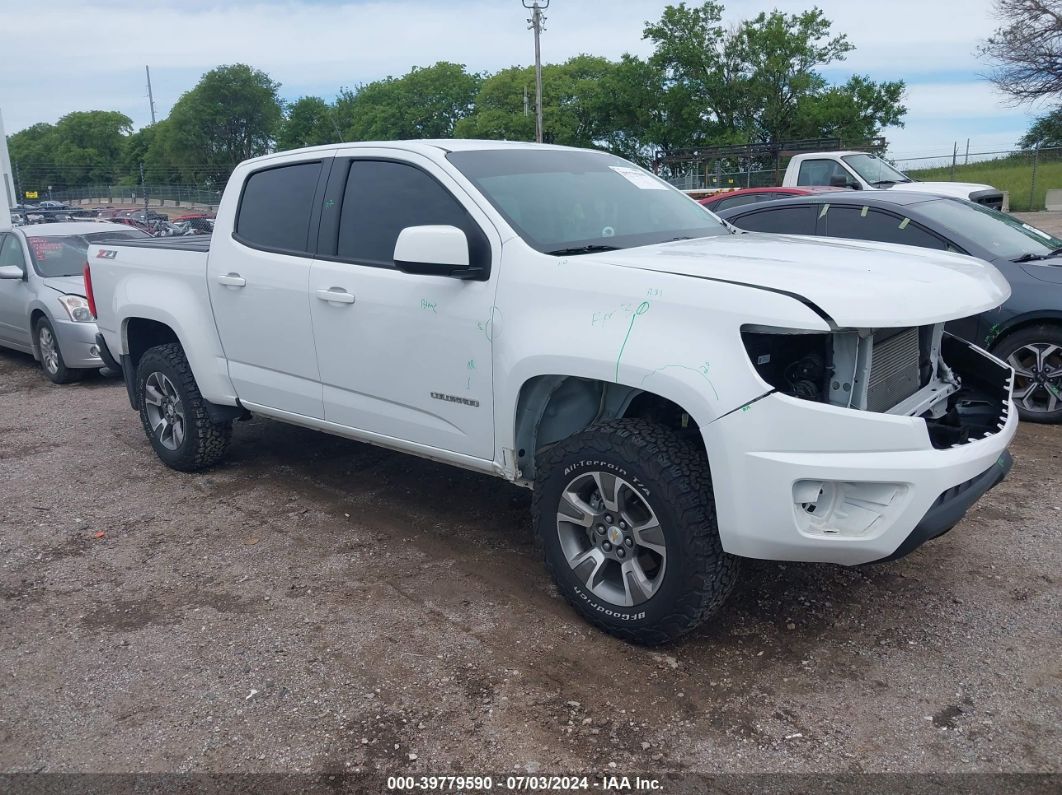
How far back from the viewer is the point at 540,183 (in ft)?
14.2

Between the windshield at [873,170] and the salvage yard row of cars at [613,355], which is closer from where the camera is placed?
the salvage yard row of cars at [613,355]

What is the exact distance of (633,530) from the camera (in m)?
3.45

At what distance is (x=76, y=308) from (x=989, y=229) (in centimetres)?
835

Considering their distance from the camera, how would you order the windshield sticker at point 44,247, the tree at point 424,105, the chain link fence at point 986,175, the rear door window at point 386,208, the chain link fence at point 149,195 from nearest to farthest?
the rear door window at point 386,208 → the windshield sticker at point 44,247 → the chain link fence at point 986,175 → the chain link fence at point 149,195 → the tree at point 424,105

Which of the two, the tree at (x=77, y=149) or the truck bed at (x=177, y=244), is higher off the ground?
the tree at (x=77, y=149)

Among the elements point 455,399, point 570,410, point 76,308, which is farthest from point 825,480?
point 76,308

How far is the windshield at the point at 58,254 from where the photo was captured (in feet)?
31.9

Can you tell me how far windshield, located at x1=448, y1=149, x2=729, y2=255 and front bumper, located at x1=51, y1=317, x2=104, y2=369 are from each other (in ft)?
20.2

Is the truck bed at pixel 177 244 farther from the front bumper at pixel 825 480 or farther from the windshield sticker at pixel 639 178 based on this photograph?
the front bumper at pixel 825 480

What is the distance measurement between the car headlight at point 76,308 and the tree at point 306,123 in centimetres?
9341

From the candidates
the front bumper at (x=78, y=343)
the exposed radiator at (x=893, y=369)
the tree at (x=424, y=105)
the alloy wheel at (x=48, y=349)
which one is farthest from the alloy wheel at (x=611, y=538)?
the tree at (x=424, y=105)

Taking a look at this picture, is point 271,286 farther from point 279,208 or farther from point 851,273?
point 851,273

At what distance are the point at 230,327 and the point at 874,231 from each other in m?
4.68

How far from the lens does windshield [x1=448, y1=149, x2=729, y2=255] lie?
4012 mm
